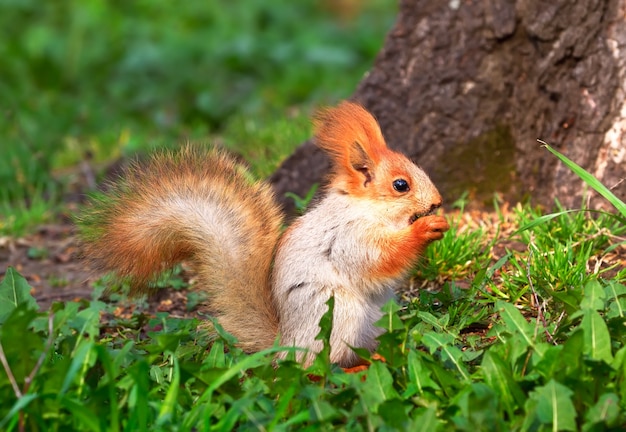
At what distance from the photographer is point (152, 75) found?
7852mm

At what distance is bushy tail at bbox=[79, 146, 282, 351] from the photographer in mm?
2695

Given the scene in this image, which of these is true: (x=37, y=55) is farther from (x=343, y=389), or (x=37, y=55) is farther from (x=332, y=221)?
(x=343, y=389)

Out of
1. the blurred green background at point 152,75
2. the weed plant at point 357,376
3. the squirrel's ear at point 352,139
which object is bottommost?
the weed plant at point 357,376

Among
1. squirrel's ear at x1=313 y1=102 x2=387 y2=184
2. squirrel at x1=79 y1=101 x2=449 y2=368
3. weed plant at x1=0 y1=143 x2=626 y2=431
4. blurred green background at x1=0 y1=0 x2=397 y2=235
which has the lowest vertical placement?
weed plant at x1=0 y1=143 x2=626 y2=431

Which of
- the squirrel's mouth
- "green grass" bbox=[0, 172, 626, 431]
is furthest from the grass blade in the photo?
the squirrel's mouth

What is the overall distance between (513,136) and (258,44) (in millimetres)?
4685

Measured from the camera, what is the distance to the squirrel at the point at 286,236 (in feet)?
8.68

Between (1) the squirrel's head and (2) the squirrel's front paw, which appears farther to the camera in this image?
(1) the squirrel's head

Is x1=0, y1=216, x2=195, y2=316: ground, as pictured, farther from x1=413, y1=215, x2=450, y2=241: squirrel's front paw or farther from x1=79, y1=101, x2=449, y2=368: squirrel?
x1=413, y1=215, x2=450, y2=241: squirrel's front paw

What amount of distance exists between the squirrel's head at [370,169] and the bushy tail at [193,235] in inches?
12.6

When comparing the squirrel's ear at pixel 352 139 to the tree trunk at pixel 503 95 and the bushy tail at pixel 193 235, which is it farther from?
the tree trunk at pixel 503 95

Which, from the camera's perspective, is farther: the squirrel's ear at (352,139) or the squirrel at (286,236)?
the squirrel's ear at (352,139)

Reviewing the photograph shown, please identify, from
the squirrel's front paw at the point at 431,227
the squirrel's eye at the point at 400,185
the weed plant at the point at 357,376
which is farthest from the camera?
the squirrel's eye at the point at 400,185

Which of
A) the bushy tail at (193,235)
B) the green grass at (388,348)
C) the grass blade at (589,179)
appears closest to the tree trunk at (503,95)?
the green grass at (388,348)
